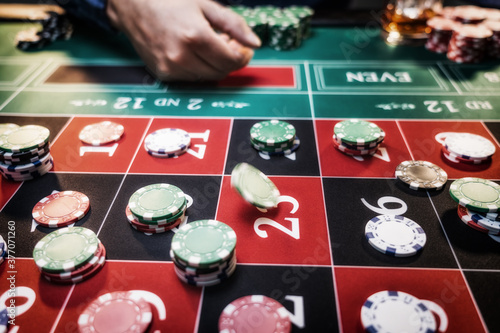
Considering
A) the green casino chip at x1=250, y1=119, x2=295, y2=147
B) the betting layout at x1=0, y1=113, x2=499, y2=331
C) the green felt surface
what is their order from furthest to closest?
the green felt surface < the green casino chip at x1=250, y1=119, x2=295, y2=147 < the betting layout at x1=0, y1=113, x2=499, y2=331

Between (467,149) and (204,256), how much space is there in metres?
1.72

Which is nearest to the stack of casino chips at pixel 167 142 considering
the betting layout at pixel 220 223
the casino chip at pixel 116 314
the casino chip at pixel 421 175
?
the betting layout at pixel 220 223

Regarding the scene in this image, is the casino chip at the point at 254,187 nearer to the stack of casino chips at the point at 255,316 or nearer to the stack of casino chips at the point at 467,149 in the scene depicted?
the stack of casino chips at the point at 255,316

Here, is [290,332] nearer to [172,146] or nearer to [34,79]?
[172,146]

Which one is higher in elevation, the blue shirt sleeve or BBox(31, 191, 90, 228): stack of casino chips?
the blue shirt sleeve

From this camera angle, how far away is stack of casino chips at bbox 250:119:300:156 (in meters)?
2.39

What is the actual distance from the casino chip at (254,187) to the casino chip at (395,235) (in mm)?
478

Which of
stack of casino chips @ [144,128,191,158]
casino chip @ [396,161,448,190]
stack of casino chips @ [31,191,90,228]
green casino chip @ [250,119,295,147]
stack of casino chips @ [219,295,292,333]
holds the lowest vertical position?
casino chip @ [396,161,448,190]

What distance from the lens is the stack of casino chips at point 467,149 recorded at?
2293 millimetres

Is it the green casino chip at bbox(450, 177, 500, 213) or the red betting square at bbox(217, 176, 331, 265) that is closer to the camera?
the red betting square at bbox(217, 176, 331, 265)

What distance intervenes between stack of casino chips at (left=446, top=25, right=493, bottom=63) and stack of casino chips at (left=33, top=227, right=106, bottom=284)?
338 cm

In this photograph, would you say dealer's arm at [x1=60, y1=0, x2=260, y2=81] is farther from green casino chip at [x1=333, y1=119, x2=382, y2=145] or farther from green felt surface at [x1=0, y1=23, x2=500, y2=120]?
green casino chip at [x1=333, y1=119, x2=382, y2=145]

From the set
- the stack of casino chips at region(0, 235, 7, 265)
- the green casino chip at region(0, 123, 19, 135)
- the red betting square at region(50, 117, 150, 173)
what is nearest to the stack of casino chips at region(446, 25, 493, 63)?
the red betting square at region(50, 117, 150, 173)

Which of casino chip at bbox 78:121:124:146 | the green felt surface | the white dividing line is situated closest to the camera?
casino chip at bbox 78:121:124:146
